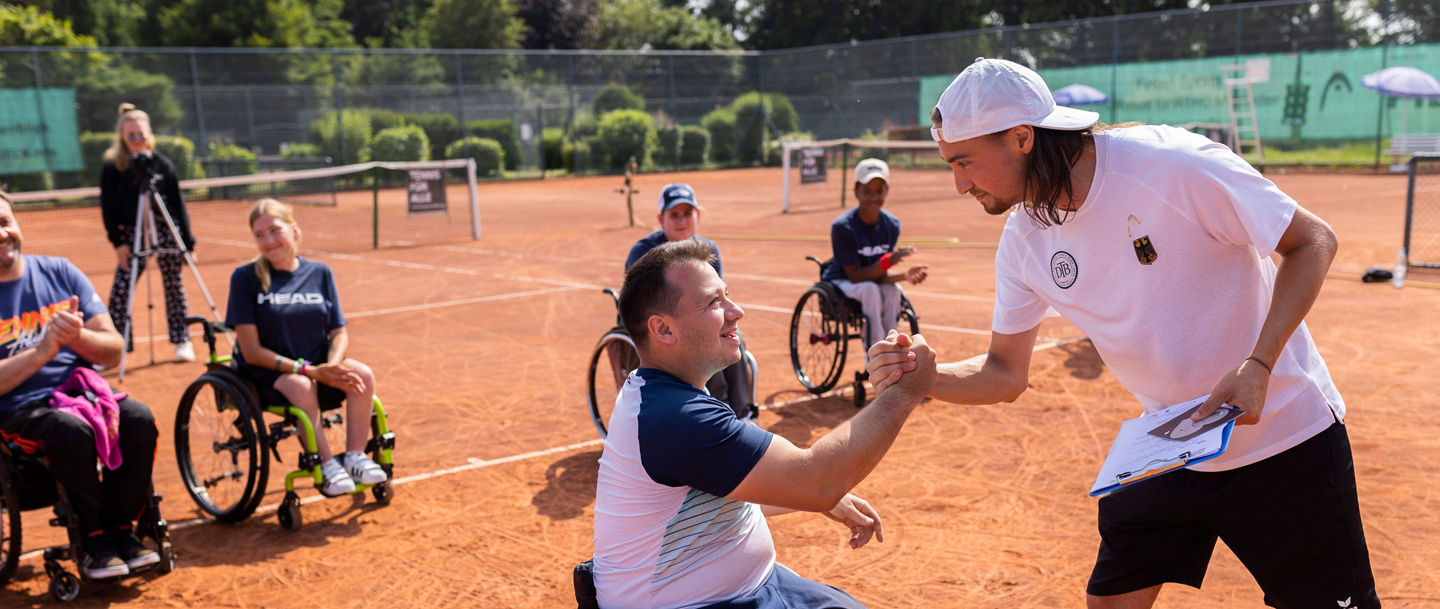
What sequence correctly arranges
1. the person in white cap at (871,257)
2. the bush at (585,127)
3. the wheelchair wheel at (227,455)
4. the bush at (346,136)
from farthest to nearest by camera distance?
the bush at (585,127) < the bush at (346,136) < the person in white cap at (871,257) < the wheelchair wheel at (227,455)

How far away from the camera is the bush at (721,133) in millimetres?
36875

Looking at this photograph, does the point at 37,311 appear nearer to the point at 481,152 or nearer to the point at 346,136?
the point at 346,136

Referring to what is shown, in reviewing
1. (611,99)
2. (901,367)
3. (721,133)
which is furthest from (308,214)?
(901,367)

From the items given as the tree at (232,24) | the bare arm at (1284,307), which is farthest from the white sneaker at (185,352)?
the tree at (232,24)

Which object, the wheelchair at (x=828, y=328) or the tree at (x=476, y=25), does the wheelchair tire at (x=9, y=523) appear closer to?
the wheelchair at (x=828, y=328)

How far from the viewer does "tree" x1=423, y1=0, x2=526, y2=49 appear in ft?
150

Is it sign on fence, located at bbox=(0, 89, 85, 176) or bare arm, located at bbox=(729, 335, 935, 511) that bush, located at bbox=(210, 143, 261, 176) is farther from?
bare arm, located at bbox=(729, 335, 935, 511)

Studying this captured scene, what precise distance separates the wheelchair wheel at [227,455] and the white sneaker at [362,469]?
40 cm

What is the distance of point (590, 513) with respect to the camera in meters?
5.41

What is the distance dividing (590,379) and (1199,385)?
4.20m

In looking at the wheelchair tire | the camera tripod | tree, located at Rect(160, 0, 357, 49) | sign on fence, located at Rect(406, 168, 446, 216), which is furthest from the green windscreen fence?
tree, located at Rect(160, 0, 357, 49)

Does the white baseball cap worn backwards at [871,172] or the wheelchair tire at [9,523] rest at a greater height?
the white baseball cap worn backwards at [871,172]

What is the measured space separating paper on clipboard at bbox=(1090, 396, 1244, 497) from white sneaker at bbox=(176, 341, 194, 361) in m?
8.63

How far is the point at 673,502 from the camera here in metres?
2.39
